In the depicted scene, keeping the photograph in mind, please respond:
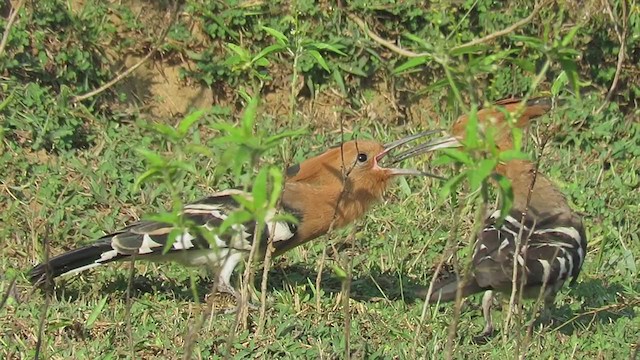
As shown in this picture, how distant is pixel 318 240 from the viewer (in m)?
6.15

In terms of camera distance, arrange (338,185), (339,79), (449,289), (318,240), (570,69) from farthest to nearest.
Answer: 1. (339,79)
2. (318,240)
3. (338,185)
4. (449,289)
5. (570,69)

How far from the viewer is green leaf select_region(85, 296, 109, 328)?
4805 millimetres

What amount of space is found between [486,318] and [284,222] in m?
0.95

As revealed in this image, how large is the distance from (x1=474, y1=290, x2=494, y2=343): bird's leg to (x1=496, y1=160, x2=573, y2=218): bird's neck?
0.45 m

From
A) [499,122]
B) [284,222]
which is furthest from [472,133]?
[284,222]

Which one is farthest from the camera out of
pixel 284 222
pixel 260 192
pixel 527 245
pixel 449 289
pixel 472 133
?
pixel 284 222

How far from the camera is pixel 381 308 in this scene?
5367mm

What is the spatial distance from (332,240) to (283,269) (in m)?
0.31

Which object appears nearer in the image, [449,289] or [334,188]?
[449,289]

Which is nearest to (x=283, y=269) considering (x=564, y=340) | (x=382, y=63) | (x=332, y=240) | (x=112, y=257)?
(x=332, y=240)

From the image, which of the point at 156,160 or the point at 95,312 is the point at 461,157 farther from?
the point at 95,312

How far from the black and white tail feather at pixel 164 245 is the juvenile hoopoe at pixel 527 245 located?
82cm

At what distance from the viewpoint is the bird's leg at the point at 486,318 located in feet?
16.8

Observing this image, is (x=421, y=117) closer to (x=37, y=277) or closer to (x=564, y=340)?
(x=564, y=340)
